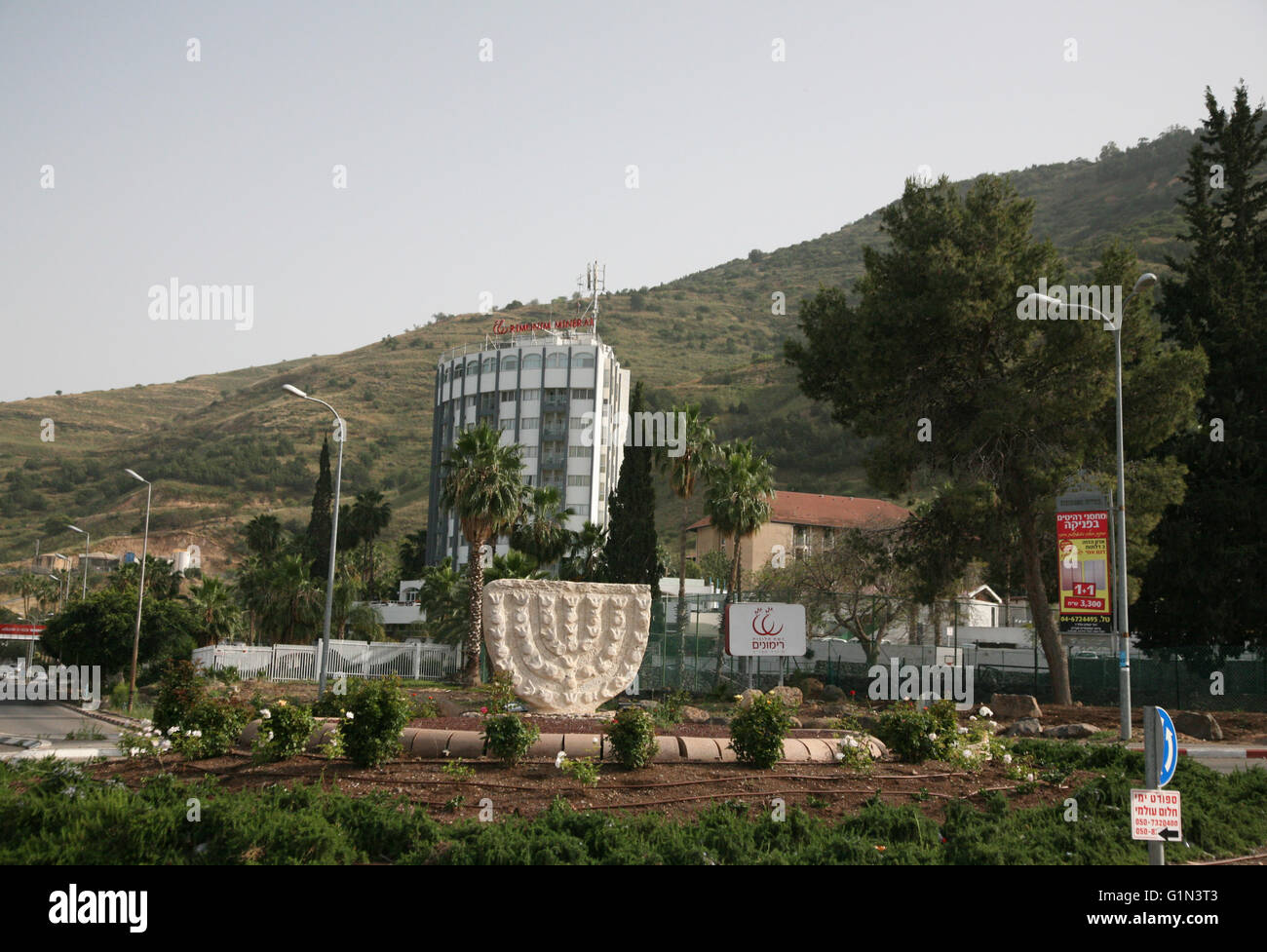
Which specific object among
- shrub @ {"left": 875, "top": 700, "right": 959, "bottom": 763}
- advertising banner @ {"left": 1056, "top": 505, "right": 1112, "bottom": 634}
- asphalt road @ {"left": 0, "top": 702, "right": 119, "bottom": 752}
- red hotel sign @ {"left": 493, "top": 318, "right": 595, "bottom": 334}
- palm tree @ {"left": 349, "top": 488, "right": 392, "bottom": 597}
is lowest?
asphalt road @ {"left": 0, "top": 702, "right": 119, "bottom": 752}

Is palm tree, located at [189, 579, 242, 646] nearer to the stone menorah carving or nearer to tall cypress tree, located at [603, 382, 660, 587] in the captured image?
tall cypress tree, located at [603, 382, 660, 587]

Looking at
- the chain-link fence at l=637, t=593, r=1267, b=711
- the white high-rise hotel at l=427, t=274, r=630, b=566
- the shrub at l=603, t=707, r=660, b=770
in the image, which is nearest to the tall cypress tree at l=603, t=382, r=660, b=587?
the chain-link fence at l=637, t=593, r=1267, b=711

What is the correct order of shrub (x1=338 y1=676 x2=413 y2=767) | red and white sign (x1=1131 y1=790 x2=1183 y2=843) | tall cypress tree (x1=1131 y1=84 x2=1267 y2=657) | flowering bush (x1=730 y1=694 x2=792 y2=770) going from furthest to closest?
1. tall cypress tree (x1=1131 y1=84 x2=1267 y2=657)
2. flowering bush (x1=730 y1=694 x2=792 y2=770)
3. shrub (x1=338 y1=676 x2=413 y2=767)
4. red and white sign (x1=1131 y1=790 x2=1183 y2=843)

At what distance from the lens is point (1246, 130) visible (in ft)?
127

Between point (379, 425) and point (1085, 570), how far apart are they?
464 ft

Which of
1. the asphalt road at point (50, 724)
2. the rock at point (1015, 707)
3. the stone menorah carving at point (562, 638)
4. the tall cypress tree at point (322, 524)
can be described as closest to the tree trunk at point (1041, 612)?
the rock at point (1015, 707)

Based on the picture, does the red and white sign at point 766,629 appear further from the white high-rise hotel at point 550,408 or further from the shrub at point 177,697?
the white high-rise hotel at point 550,408

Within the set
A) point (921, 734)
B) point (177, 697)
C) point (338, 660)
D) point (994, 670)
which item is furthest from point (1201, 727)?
point (338, 660)

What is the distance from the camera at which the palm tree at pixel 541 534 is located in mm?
49500

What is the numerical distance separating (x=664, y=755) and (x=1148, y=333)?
2438 cm

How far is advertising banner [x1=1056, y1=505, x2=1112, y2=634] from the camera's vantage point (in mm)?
21875

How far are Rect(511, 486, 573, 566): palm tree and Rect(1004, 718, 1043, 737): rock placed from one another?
28.9m

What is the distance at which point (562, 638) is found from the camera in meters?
21.7
